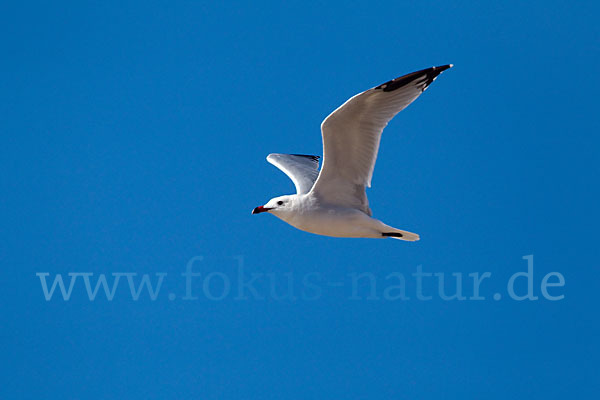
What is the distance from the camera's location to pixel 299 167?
949 cm

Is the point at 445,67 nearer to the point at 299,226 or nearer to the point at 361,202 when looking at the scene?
the point at 361,202

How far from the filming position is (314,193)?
7.60 m

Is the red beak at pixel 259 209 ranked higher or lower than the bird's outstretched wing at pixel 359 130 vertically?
lower

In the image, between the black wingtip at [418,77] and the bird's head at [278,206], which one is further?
the bird's head at [278,206]

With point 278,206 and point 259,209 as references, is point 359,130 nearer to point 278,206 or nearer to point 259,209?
point 278,206

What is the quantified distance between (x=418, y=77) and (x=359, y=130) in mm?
708

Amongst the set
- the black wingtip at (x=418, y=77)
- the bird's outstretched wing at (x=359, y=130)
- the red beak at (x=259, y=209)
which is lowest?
the red beak at (x=259, y=209)

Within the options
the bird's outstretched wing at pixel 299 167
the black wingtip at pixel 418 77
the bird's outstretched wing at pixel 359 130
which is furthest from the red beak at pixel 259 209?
the black wingtip at pixel 418 77

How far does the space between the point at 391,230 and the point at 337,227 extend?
53 centimetres

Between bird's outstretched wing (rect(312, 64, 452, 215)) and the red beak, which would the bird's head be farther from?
bird's outstretched wing (rect(312, 64, 452, 215))

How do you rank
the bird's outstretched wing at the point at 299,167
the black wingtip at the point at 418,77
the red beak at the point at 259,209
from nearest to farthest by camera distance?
the black wingtip at the point at 418,77 < the red beak at the point at 259,209 < the bird's outstretched wing at the point at 299,167

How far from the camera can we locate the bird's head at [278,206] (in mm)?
7613

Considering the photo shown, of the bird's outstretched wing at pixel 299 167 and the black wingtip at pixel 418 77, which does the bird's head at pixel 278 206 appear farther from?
the black wingtip at pixel 418 77

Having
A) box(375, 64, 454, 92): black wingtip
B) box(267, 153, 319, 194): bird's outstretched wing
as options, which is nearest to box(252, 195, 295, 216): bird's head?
box(267, 153, 319, 194): bird's outstretched wing
